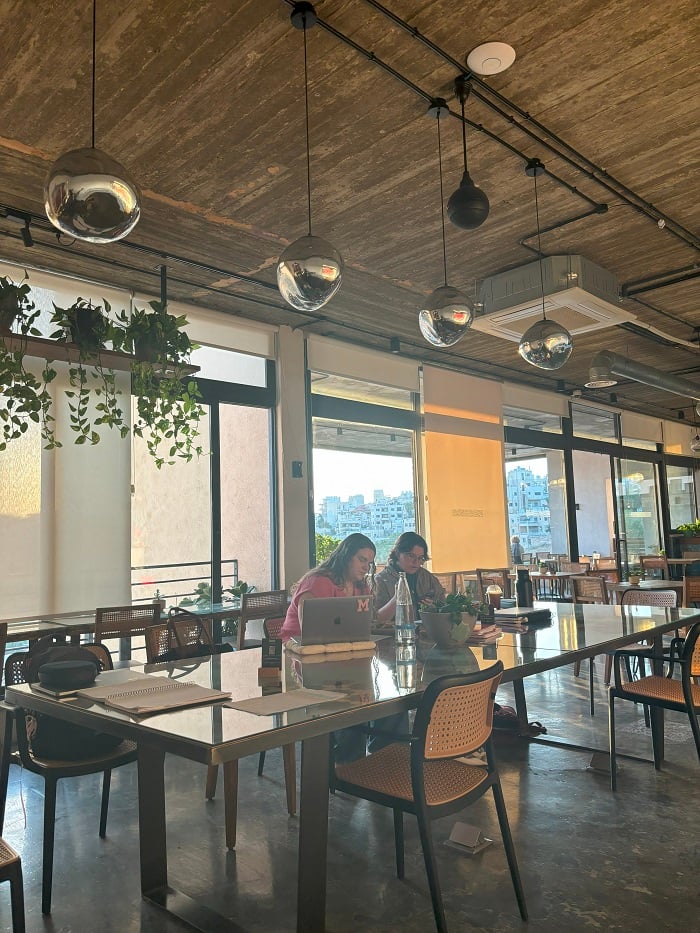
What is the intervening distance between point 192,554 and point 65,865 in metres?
4.06

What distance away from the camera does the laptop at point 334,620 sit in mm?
3066

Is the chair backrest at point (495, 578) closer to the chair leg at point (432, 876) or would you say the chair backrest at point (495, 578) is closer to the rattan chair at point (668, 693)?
the rattan chair at point (668, 693)

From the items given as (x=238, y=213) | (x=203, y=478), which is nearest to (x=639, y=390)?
(x=203, y=478)

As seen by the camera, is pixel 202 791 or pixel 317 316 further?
pixel 317 316

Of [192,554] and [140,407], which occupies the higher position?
[140,407]

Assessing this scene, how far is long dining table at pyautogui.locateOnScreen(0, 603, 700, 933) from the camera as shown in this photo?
189cm

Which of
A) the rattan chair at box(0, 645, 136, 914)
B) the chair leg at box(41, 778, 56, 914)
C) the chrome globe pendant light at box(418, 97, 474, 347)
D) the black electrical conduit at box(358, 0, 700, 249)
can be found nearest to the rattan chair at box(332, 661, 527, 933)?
the rattan chair at box(0, 645, 136, 914)

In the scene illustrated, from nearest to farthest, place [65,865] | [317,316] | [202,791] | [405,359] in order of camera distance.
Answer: [65,865] < [202,791] < [317,316] < [405,359]

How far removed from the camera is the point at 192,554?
22.3 feet

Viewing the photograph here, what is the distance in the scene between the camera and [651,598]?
16.8ft

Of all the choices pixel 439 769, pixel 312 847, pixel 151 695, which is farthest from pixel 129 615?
pixel 312 847

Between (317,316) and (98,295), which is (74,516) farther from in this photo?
(317,316)

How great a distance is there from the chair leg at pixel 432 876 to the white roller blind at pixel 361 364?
6045 millimetres

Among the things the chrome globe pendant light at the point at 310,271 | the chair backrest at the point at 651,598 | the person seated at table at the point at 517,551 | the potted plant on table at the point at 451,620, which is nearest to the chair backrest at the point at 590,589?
the chair backrest at the point at 651,598
